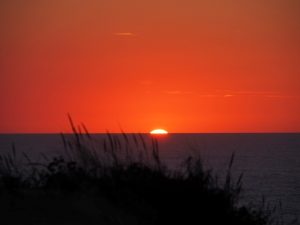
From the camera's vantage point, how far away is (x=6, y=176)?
1006cm

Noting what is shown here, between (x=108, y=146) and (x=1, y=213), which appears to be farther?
(x=108, y=146)

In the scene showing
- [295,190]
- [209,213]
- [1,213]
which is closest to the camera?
[1,213]

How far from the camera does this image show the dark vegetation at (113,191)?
29.4 feet

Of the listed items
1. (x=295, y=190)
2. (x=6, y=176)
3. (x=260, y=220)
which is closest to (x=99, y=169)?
(x=6, y=176)

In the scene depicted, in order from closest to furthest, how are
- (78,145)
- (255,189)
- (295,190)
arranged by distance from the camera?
(78,145) → (255,189) → (295,190)

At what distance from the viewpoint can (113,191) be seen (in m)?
9.81

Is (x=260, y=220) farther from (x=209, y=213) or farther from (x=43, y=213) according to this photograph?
(x=43, y=213)

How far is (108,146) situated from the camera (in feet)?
34.8

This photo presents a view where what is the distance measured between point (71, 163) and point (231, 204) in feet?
8.95

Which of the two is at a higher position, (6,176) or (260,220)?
(6,176)

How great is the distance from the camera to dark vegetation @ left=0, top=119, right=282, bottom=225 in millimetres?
8953

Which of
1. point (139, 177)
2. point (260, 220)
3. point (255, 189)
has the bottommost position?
point (260, 220)

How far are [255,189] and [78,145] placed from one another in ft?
165

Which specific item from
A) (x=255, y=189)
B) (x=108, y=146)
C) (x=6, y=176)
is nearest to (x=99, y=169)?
(x=108, y=146)
